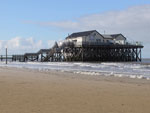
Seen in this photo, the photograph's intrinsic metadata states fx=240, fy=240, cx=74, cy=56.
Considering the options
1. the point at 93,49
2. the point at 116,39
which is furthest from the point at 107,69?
the point at 116,39

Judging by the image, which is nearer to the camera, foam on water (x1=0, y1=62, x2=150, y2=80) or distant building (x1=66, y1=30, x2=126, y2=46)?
foam on water (x1=0, y1=62, x2=150, y2=80)

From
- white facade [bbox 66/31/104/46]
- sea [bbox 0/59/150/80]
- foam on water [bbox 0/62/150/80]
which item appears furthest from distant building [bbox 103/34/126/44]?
foam on water [bbox 0/62/150/80]

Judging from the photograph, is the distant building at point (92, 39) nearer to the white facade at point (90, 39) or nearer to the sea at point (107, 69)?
the white facade at point (90, 39)

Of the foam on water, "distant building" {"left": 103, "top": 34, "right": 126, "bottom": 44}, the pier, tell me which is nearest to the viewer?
the foam on water

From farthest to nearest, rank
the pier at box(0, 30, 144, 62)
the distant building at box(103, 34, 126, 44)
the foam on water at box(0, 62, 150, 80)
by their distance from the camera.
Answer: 1. the distant building at box(103, 34, 126, 44)
2. the pier at box(0, 30, 144, 62)
3. the foam on water at box(0, 62, 150, 80)

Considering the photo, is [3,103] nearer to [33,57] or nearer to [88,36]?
[88,36]

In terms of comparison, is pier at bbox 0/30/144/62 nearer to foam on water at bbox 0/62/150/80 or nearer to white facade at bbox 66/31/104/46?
white facade at bbox 66/31/104/46

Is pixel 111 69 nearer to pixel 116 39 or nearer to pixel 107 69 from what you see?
Answer: pixel 107 69

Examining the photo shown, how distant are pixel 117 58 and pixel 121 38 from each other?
618 centimetres

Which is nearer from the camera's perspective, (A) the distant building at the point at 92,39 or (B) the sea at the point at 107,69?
(B) the sea at the point at 107,69

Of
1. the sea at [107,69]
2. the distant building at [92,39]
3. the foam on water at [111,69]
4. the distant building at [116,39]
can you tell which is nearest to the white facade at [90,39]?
the distant building at [92,39]

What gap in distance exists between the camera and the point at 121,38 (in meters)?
54.0

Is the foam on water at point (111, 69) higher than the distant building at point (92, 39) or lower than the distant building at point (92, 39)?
lower

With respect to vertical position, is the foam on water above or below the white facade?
below
